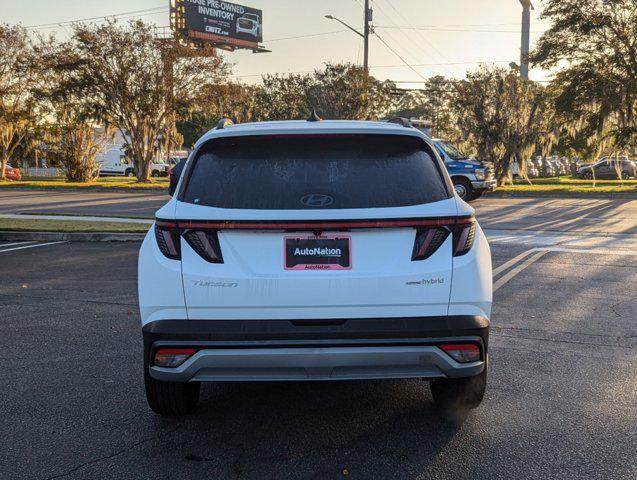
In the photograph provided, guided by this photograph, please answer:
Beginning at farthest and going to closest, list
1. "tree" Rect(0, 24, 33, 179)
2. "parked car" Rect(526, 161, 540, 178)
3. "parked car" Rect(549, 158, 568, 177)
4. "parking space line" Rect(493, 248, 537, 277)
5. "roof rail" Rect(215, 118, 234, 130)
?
"parked car" Rect(549, 158, 568, 177) → "parked car" Rect(526, 161, 540, 178) → "tree" Rect(0, 24, 33, 179) → "parking space line" Rect(493, 248, 537, 277) → "roof rail" Rect(215, 118, 234, 130)

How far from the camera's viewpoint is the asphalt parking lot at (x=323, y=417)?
3.56 metres

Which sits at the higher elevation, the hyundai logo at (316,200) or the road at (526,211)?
the hyundai logo at (316,200)

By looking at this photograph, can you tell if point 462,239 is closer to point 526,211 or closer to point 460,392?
point 460,392

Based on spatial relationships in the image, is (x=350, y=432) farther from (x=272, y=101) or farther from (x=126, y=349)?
(x=272, y=101)

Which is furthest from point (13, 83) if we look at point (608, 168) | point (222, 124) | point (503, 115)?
point (222, 124)

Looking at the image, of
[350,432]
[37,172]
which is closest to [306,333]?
[350,432]

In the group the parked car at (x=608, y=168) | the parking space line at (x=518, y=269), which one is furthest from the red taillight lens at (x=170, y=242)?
the parked car at (x=608, y=168)

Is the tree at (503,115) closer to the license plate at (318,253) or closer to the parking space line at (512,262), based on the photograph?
the parking space line at (512,262)

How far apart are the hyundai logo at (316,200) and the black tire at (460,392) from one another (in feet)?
4.19

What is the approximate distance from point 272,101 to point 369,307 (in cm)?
4498

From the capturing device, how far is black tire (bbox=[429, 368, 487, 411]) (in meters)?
4.10

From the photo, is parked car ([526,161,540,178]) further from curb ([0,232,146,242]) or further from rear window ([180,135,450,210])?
rear window ([180,135,450,210])

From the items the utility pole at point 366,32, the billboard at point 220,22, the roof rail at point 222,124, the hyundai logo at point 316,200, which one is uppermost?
the billboard at point 220,22

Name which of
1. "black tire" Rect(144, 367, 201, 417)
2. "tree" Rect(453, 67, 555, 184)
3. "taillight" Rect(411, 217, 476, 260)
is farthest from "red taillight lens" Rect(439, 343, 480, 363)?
"tree" Rect(453, 67, 555, 184)
